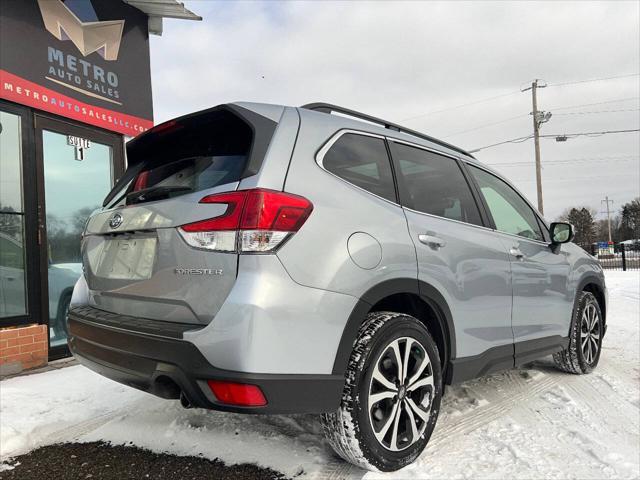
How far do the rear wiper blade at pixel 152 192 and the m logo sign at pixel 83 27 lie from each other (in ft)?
14.0

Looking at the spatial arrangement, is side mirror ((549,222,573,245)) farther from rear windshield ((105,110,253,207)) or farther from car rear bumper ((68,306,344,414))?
rear windshield ((105,110,253,207))

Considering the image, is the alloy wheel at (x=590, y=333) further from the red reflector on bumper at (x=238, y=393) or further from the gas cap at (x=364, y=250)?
the red reflector on bumper at (x=238, y=393)

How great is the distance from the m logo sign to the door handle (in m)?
5.27

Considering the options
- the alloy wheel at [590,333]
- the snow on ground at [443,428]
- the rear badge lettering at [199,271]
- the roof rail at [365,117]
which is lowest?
the snow on ground at [443,428]

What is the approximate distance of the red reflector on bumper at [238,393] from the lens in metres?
1.93

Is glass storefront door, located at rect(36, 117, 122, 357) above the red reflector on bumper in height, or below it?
above

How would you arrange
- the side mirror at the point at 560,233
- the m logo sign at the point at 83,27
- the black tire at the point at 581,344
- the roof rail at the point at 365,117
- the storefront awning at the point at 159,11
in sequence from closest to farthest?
the roof rail at the point at 365,117 < the side mirror at the point at 560,233 < the black tire at the point at 581,344 < the m logo sign at the point at 83,27 < the storefront awning at the point at 159,11

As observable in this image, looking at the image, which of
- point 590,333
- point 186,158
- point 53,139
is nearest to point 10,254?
point 53,139

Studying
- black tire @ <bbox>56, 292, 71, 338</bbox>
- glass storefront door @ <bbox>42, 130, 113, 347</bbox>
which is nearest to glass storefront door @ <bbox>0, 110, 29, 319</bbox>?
glass storefront door @ <bbox>42, 130, 113, 347</bbox>

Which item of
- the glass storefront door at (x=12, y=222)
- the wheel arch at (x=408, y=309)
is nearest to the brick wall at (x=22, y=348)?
the glass storefront door at (x=12, y=222)

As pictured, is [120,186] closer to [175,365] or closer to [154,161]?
[154,161]

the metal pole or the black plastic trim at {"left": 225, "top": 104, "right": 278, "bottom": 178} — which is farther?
the metal pole

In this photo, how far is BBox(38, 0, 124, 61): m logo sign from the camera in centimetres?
554

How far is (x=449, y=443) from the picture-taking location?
8.87ft
